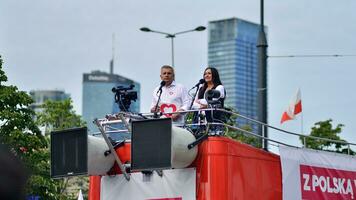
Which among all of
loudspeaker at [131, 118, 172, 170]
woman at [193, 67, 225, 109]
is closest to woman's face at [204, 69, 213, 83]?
woman at [193, 67, 225, 109]

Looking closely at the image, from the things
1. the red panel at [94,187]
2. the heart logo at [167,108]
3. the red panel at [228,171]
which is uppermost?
the heart logo at [167,108]

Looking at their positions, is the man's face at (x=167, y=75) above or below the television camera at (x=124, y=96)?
above

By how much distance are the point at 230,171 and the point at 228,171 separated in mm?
45

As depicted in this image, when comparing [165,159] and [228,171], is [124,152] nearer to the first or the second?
[165,159]

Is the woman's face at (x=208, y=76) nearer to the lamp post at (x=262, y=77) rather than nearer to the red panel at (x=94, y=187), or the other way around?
the red panel at (x=94, y=187)

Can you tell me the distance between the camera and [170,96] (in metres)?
9.12

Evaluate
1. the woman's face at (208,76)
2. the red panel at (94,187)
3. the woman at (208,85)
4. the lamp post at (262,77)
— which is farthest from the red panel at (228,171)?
the lamp post at (262,77)

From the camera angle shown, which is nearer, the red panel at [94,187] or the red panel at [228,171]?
the red panel at [228,171]

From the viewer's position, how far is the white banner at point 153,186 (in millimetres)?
7844

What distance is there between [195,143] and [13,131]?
13961mm

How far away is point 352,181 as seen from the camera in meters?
9.66

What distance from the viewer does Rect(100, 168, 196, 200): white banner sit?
784cm

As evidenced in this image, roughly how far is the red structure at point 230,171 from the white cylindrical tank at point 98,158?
116 centimetres

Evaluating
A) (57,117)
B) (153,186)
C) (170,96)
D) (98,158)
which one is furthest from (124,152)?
(57,117)
